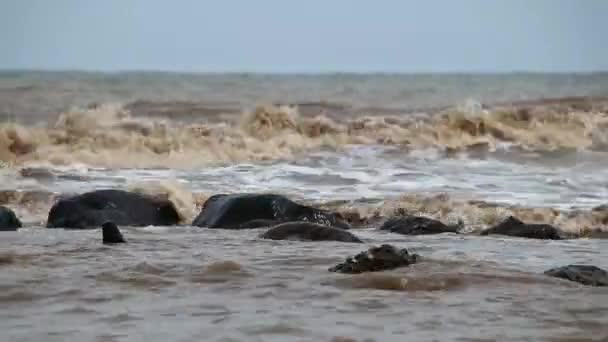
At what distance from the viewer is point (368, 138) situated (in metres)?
21.5

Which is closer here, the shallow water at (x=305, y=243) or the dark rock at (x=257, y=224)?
the shallow water at (x=305, y=243)

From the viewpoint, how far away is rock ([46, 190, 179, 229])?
35.0 ft

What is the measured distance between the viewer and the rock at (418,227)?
10133mm

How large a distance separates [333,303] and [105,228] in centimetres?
343

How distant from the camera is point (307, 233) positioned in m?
9.31

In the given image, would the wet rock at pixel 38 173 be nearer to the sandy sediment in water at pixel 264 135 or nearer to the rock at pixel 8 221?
the sandy sediment in water at pixel 264 135

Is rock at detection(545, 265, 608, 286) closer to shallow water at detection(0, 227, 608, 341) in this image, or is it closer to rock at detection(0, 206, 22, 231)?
shallow water at detection(0, 227, 608, 341)

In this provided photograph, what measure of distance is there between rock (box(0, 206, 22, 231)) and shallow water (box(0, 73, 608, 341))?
0.14 metres

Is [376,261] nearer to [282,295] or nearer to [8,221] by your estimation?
[282,295]

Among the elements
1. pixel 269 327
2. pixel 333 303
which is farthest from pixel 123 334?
pixel 333 303

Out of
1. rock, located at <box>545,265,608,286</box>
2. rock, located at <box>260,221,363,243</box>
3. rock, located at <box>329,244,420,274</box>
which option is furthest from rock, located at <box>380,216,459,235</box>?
rock, located at <box>545,265,608,286</box>

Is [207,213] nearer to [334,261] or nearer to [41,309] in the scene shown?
[334,261]

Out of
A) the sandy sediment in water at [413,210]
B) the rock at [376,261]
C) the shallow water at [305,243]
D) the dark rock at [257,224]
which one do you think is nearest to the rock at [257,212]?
the dark rock at [257,224]

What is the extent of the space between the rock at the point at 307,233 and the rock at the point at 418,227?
89cm
